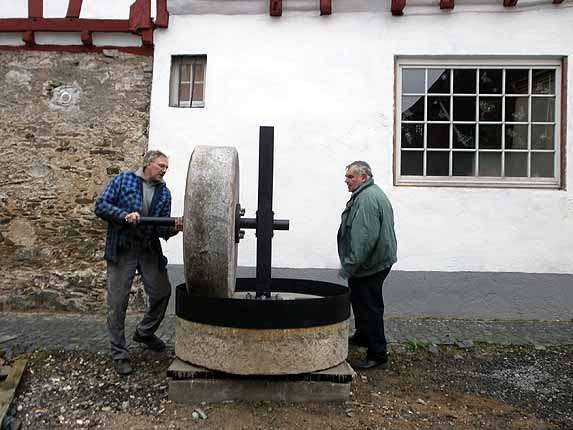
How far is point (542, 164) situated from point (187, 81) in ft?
14.7

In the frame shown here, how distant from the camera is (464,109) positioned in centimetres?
588

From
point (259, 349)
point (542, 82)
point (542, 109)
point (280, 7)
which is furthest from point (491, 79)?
point (259, 349)

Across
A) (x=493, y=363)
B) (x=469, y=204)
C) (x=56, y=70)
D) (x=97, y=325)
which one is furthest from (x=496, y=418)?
(x=56, y=70)

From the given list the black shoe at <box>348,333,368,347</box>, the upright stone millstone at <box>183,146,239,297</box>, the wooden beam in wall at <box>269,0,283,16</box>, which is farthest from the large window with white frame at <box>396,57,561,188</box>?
the upright stone millstone at <box>183,146,239,297</box>

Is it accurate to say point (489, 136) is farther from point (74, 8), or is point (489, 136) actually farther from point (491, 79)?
point (74, 8)

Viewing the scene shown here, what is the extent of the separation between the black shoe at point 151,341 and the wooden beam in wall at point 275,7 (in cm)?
392

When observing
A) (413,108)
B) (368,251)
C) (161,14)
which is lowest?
(368,251)

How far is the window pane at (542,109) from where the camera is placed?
230 inches

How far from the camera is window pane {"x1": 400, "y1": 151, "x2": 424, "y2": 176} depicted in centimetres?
588

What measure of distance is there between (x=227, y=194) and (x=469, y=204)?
3.68m

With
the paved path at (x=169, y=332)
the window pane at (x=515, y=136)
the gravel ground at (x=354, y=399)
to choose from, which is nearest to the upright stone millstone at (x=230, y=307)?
the gravel ground at (x=354, y=399)

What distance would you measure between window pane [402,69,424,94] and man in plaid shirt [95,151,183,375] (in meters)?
3.41

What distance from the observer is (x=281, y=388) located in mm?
3152

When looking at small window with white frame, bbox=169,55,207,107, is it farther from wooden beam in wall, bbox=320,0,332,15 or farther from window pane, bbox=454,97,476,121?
window pane, bbox=454,97,476,121
